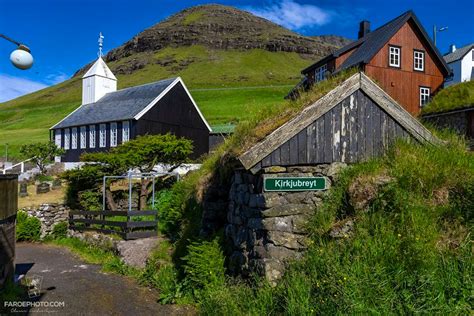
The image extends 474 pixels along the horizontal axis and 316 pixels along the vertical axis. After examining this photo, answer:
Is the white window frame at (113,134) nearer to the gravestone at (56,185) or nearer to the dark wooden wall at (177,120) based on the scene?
the dark wooden wall at (177,120)

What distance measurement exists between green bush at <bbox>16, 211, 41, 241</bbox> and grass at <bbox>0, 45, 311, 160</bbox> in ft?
106

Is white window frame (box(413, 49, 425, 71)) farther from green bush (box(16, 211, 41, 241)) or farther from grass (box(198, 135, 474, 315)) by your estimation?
green bush (box(16, 211, 41, 241))

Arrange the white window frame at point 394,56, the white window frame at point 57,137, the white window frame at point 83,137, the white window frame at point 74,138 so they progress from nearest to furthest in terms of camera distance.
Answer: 1. the white window frame at point 394,56
2. the white window frame at point 83,137
3. the white window frame at point 74,138
4. the white window frame at point 57,137

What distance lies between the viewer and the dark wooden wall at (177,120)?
32.8 metres

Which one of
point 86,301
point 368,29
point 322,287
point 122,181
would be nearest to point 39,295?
point 86,301

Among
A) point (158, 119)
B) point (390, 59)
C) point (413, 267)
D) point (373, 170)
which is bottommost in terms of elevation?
point (413, 267)

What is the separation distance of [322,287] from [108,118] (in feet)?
106

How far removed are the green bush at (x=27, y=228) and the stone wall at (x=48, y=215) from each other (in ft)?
1.60

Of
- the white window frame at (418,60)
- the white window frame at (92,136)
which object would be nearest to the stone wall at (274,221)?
the white window frame at (418,60)

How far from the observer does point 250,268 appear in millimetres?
6512

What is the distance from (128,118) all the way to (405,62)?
22275 millimetres

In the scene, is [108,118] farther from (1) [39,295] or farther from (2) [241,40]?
(2) [241,40]

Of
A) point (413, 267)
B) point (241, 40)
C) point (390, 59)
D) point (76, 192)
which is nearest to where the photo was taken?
point (413, 267)

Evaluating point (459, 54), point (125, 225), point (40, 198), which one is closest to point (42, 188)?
point (40, 198)
